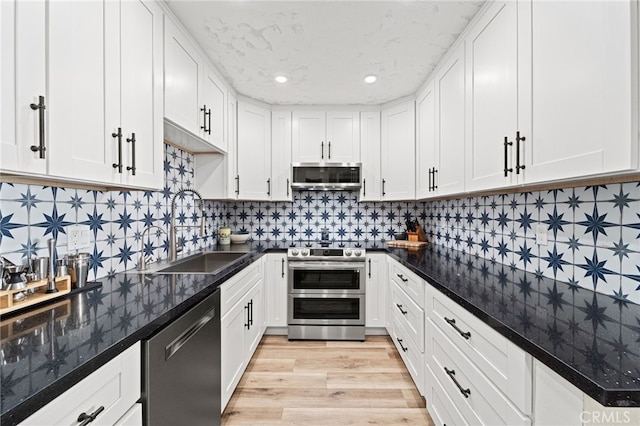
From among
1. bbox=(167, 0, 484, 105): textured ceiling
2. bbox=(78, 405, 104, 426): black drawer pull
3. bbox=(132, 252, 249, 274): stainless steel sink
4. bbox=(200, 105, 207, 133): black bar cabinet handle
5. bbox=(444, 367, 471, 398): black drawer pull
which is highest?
bbox=(167, 0, 484, 105): textured ceiling

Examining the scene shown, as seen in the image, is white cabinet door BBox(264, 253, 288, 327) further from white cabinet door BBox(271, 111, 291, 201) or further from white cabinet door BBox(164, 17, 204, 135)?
white cabinet door BBox(164, 17, 204, 135)

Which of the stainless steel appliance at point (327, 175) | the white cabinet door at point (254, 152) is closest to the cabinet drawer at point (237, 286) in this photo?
the white cabinet door at point (254, 152)

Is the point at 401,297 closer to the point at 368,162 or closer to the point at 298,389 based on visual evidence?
the point at 298,389

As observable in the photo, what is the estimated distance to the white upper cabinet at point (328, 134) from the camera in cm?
308

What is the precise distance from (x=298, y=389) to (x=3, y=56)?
2230 mm

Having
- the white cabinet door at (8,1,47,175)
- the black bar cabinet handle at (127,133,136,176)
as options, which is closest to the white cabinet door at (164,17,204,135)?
the black bar cabinet handle at (127,133,136,176)

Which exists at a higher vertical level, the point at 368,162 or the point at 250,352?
the point at 368,162

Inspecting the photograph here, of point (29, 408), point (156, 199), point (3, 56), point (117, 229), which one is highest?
point (3, 56)

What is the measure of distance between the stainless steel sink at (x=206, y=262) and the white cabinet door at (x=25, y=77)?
125 cm

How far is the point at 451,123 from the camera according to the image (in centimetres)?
203

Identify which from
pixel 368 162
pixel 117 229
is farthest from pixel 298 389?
pixel 368 162

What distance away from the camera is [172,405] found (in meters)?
1.07

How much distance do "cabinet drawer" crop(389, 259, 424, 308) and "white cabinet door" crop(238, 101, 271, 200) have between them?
150 centimetres

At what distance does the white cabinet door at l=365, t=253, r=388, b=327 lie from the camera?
2814 millimetres
